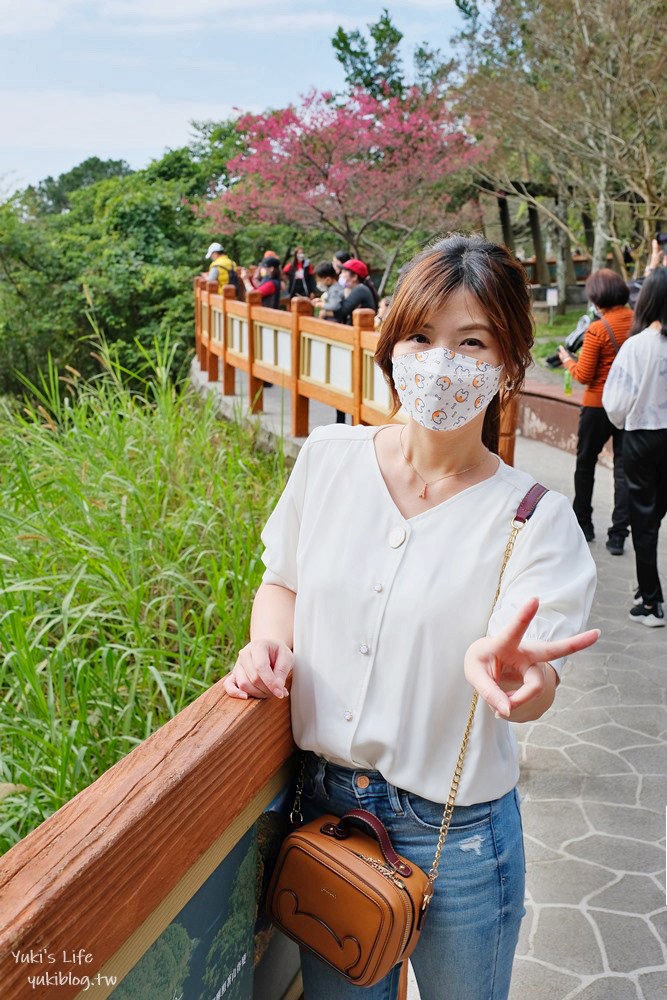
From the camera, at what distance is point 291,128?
16172 mm

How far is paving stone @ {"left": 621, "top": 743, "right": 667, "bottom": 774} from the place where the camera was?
11.6 feet

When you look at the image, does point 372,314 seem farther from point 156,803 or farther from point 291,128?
point 291,128

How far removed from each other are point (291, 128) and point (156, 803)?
16608mm

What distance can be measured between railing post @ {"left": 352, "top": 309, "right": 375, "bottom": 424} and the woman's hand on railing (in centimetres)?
434

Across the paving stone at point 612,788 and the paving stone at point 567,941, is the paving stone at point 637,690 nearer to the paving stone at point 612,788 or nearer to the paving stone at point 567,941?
the paving stone at point 612,788

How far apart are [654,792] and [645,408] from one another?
1.82 meters

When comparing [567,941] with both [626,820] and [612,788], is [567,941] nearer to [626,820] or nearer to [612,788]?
[626,820]

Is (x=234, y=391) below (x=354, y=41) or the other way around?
below

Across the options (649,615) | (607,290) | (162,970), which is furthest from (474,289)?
(607,290)

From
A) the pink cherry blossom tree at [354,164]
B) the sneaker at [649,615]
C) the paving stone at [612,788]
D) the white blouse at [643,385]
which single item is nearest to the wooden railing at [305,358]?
the white blouse at [643,385]

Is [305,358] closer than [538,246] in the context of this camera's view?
Yes

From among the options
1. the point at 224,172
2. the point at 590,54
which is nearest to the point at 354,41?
the point at 224,172

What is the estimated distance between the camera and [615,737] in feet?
12.4

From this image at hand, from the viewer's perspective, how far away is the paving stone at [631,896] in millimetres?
2789
